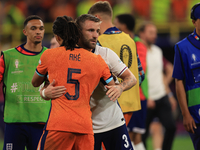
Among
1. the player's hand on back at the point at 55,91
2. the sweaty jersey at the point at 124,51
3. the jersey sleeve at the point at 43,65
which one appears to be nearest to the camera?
the player's hand on back at the point at 55,91

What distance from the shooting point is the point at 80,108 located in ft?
10.3

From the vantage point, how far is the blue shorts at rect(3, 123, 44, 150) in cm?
450

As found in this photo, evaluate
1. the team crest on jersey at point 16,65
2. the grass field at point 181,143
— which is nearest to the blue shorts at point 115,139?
the team crest on jersey at point 16,65

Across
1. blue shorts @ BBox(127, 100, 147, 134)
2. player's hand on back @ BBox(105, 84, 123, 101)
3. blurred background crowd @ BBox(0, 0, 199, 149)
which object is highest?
blurred background crowd @ BBox(0, 0, 199, 149)

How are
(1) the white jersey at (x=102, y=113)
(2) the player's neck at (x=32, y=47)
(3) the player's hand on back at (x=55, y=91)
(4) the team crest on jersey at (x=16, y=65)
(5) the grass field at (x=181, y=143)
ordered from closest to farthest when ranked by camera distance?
(3) the player's hand on back at (x=55, y=91) < (1) the white jersey at (x=102, y=113) < (4) the team crest on jersey at (x=16, y=65) < (2) the player's neck at (x=32, y=47) < (5) the grass field at (x=181, y=143)

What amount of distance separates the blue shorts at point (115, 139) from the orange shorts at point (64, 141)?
0.51 meters

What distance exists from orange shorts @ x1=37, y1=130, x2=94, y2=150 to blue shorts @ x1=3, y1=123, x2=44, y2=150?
4.78 feet

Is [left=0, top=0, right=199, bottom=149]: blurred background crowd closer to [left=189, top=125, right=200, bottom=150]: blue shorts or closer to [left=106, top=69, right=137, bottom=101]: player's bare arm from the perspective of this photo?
[left=189, top=125, right=200, bottom=150]: blue shorts

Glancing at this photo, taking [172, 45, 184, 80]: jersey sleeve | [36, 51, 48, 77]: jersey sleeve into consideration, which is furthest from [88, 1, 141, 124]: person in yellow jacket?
[36, 51, 48, 77]: jersey sleeve

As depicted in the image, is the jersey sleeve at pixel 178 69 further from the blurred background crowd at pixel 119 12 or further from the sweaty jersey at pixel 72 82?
the blurred background crowd at pixel 119 12

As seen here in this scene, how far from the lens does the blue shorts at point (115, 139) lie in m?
3.65

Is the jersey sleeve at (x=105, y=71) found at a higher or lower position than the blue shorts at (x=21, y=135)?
higher

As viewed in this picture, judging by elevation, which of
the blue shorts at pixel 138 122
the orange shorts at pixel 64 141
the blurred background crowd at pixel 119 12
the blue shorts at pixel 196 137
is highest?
the blurred background crowd at pixel 119 12

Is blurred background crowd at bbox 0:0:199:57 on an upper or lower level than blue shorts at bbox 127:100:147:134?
upper
